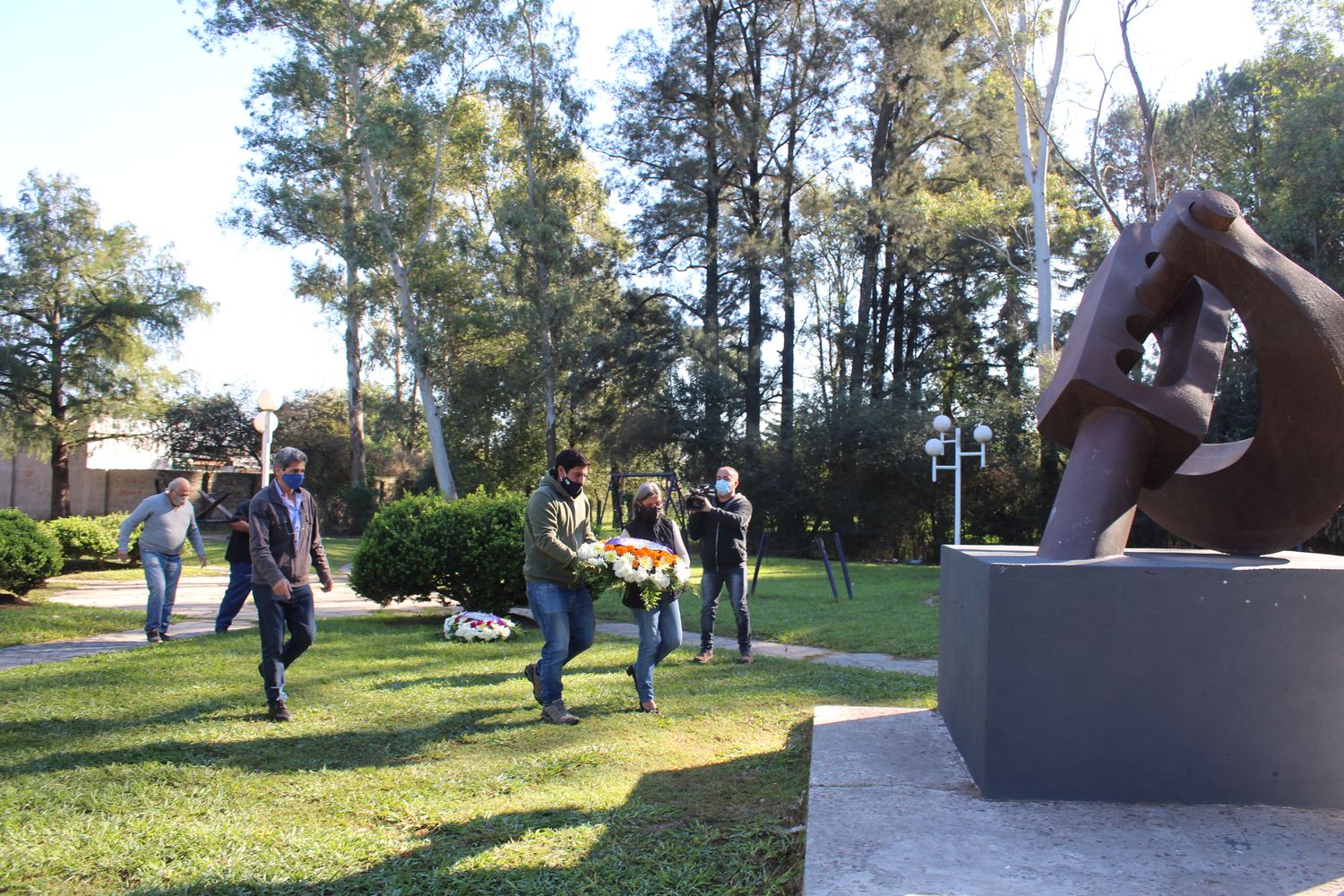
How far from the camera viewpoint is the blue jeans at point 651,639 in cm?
681

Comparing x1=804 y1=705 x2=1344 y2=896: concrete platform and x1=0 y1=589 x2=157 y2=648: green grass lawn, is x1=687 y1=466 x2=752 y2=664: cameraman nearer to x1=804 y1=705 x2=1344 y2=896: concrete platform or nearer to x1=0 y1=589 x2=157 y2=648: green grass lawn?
x1=804 y1=705 x2=1344 y2=896: concrete platform

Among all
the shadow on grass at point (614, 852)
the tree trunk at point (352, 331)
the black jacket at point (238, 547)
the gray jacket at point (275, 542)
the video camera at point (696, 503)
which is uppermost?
the tree trunk at point (352, 331)

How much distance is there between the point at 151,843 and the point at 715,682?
15.6ft

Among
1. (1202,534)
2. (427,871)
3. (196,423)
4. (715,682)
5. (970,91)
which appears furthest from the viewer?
(196,423)

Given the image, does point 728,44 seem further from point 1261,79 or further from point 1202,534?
point 1202,534

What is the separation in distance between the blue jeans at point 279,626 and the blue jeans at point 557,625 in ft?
4.84

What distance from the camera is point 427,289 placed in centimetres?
2909

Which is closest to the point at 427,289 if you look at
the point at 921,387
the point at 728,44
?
the point at 728,44

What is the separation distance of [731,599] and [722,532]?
0.62m

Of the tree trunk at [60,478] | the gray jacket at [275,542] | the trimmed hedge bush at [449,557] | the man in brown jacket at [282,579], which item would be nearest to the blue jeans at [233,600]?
the trimmed hedge bush at [449,557]

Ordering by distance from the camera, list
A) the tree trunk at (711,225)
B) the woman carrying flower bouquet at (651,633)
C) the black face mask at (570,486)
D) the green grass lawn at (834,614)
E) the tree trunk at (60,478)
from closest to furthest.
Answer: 1. the black face mask at (570,486)
2. the woman carrying flower bouquet at (651,633)
3. the green grass lawn at (834,614)
4. the tree trunk at (711,225)
5. the tree trunk at (60,478)

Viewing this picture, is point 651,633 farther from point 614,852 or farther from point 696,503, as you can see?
point 614,852

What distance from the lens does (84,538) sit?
671 inches

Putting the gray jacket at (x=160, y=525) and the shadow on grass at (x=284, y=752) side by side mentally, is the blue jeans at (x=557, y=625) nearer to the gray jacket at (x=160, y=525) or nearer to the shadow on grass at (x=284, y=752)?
the shadow on grass at (x=284, y=752)
